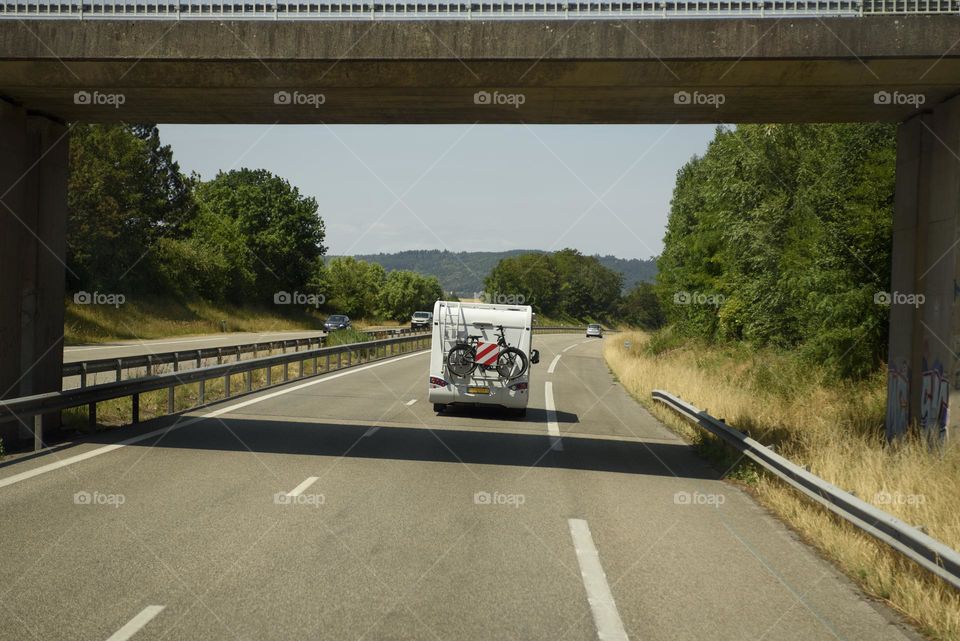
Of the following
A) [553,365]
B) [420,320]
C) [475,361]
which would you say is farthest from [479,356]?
[420,320]

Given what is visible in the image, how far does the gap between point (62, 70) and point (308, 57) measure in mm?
3499

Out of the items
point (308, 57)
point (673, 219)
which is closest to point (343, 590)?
point (308, 57)

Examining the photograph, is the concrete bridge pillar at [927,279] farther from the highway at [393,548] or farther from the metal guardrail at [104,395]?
the metal guardrail at [104,395]

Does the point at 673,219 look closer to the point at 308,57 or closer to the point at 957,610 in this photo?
the point at 308,57

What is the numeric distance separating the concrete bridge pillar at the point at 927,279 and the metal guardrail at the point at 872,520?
2683mm

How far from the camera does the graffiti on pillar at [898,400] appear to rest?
12.8m

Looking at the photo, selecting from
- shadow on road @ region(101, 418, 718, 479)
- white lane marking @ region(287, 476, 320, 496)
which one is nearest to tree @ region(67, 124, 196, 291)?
shadow on road @ region(101, 418, 718, 479)

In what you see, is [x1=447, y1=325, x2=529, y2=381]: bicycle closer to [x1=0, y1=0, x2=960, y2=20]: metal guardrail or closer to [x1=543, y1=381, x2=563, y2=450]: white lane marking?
[x1=543, y1=381, x2=563, y2=450]: white lane marking

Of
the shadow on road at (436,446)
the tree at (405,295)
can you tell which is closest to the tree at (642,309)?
the tree at (405,295)

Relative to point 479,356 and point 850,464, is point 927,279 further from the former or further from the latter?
point 479,356

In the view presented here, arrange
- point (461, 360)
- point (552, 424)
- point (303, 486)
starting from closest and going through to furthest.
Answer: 1. point (303, 486)
2. point (552, 424)
3. point (461, 360)

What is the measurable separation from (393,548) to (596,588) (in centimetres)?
187

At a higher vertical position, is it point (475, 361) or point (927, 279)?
point (927, 279)

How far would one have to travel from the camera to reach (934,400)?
11.8m
